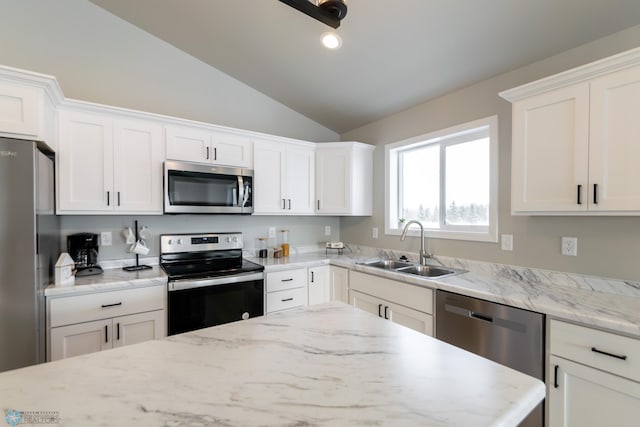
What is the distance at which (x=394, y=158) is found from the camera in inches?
122

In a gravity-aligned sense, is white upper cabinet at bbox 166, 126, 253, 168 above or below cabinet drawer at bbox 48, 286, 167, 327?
above

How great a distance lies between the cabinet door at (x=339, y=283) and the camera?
276 cm

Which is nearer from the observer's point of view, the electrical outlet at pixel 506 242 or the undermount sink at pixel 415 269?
the electrical outlet at pixel 506 242

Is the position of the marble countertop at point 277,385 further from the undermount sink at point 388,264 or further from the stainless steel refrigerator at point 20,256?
the undermount sink at point 388,264

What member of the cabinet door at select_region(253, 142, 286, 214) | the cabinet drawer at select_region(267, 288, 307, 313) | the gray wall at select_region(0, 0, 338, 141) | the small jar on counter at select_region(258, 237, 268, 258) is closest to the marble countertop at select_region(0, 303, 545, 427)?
the cabinet drawer at select_region(267, 288, 307, 313)

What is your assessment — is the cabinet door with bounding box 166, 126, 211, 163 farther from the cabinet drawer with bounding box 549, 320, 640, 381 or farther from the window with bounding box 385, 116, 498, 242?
the cabinet drawer with bounding box 549, 320, 640, 381

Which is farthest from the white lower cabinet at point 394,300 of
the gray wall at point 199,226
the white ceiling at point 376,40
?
the white ceiling at point 376,40

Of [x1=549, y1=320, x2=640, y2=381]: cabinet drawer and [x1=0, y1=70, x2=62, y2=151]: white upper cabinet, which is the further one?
[x1=0, y1=70, x2=62, y2=151]: white upper cabinet

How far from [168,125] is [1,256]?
1.39 m

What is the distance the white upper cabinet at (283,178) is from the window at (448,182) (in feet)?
2.88

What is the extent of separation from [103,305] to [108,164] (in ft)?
3.41

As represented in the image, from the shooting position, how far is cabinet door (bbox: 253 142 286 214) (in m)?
2.88

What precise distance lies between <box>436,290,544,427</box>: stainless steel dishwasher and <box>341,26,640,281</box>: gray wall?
602 mm

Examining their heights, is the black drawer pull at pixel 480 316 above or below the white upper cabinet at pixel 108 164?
below
